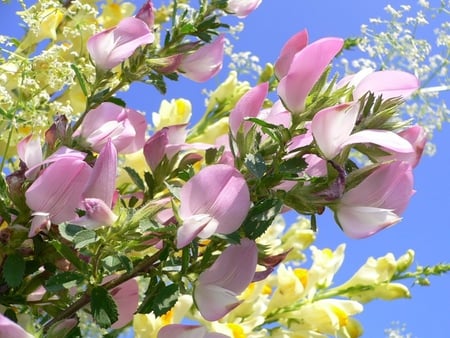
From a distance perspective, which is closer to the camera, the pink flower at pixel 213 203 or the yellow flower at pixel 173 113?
the pink flower at pixel 213 203

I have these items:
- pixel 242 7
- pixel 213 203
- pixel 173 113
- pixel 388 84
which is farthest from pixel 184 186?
pixel 173 113

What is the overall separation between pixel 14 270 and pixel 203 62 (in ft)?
0.66

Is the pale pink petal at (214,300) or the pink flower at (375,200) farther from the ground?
the pink flower at (375,200)

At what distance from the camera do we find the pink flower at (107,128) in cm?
46

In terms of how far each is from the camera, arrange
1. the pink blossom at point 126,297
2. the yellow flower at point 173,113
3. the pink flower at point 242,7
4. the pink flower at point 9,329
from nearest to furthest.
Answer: the pink flower at point 9,329 < the pink blossom at point 126,297 < the pink flower at point 242,7 < the yellow flower at point 173,113

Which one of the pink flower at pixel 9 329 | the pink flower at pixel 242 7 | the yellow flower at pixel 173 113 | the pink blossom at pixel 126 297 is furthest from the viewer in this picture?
the yellow flower at pixel 173 113

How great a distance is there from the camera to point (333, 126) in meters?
0.35

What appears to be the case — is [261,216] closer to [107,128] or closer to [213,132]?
[107,128]

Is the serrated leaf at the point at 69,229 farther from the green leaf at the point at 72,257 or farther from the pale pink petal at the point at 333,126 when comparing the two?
the pale pink petal at the point at 333,126

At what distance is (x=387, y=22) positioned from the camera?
0.73m

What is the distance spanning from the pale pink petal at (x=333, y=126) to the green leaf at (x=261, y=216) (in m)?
0.03

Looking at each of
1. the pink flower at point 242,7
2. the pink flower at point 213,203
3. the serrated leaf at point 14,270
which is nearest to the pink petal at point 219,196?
the pink flower at point 213,203

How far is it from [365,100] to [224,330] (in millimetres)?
282

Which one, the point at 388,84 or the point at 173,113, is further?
the point at 173,113
